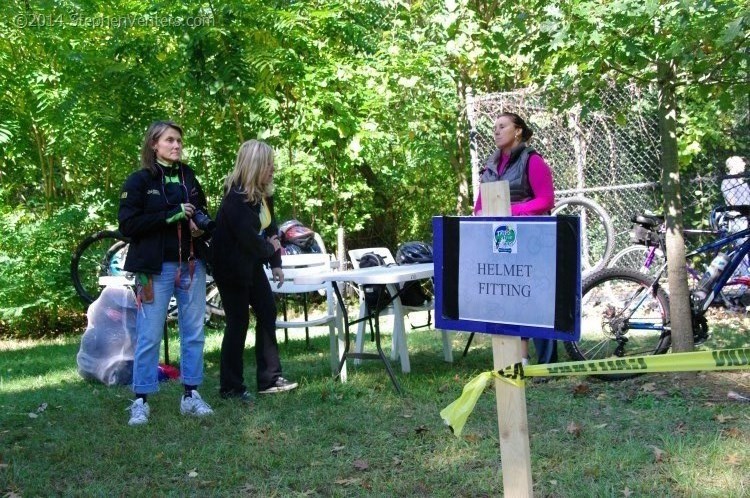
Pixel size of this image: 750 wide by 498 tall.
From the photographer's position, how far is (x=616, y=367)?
2.88 m

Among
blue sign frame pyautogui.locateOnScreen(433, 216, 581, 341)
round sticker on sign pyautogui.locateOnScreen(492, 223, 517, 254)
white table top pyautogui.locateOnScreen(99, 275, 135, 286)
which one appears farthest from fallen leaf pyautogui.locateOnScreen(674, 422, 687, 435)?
white table top pyautogui.locateOnScreen(99, 275, 135, 286)

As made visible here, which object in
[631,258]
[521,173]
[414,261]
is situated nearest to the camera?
[521,173]

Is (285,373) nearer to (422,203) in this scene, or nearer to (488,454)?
(488,454)

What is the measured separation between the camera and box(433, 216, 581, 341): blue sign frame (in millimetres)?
2643

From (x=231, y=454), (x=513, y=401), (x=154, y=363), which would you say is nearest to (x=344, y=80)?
(x=154, y=363)

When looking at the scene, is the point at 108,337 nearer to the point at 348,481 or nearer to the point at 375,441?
the point at 375,441

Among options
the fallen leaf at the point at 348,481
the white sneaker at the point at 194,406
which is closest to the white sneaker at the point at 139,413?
the white sneaker at the point at 194,406

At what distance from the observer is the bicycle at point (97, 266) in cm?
908

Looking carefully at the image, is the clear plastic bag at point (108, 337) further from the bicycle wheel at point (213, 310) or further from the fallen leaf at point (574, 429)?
the fallen leaf at point (574, 429)

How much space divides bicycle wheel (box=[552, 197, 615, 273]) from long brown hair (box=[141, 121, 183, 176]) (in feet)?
17.7

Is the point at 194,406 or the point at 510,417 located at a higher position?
the point at 510,417

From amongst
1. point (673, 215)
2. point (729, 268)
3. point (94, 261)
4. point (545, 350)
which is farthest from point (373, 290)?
point (94, 261)

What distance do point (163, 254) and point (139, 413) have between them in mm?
991

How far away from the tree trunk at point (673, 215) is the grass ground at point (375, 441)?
1.26ft
